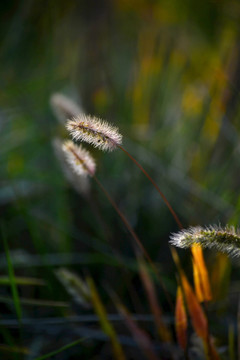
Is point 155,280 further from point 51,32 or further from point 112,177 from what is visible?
point 51,32

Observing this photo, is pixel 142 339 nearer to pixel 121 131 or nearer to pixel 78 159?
pixel 78 159

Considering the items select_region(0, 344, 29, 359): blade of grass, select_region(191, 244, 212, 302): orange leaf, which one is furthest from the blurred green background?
select_region(191, 244, 212, 302): orange leaf

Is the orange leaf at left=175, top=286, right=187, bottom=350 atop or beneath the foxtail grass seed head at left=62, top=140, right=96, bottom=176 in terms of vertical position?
beneath

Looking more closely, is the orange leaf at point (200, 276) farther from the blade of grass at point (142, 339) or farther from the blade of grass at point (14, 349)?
the blade of grass at point (14, 349)

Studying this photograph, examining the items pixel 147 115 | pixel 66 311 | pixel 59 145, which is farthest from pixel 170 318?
pixel 147 115

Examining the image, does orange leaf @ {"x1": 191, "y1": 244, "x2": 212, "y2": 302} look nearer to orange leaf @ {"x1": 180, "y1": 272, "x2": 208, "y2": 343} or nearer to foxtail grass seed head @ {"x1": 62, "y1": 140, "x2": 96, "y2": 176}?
orange leaf @ {"x1": 180, "y1": 272, "x2": 208, "y2": 343}

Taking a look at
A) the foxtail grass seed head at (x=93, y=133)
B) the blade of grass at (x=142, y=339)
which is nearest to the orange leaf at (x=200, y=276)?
the blade of grass at (x=142, y=339)

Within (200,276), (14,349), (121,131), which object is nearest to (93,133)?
(200,276)

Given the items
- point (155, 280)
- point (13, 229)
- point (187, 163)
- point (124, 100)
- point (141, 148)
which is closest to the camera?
point (155, 280)
